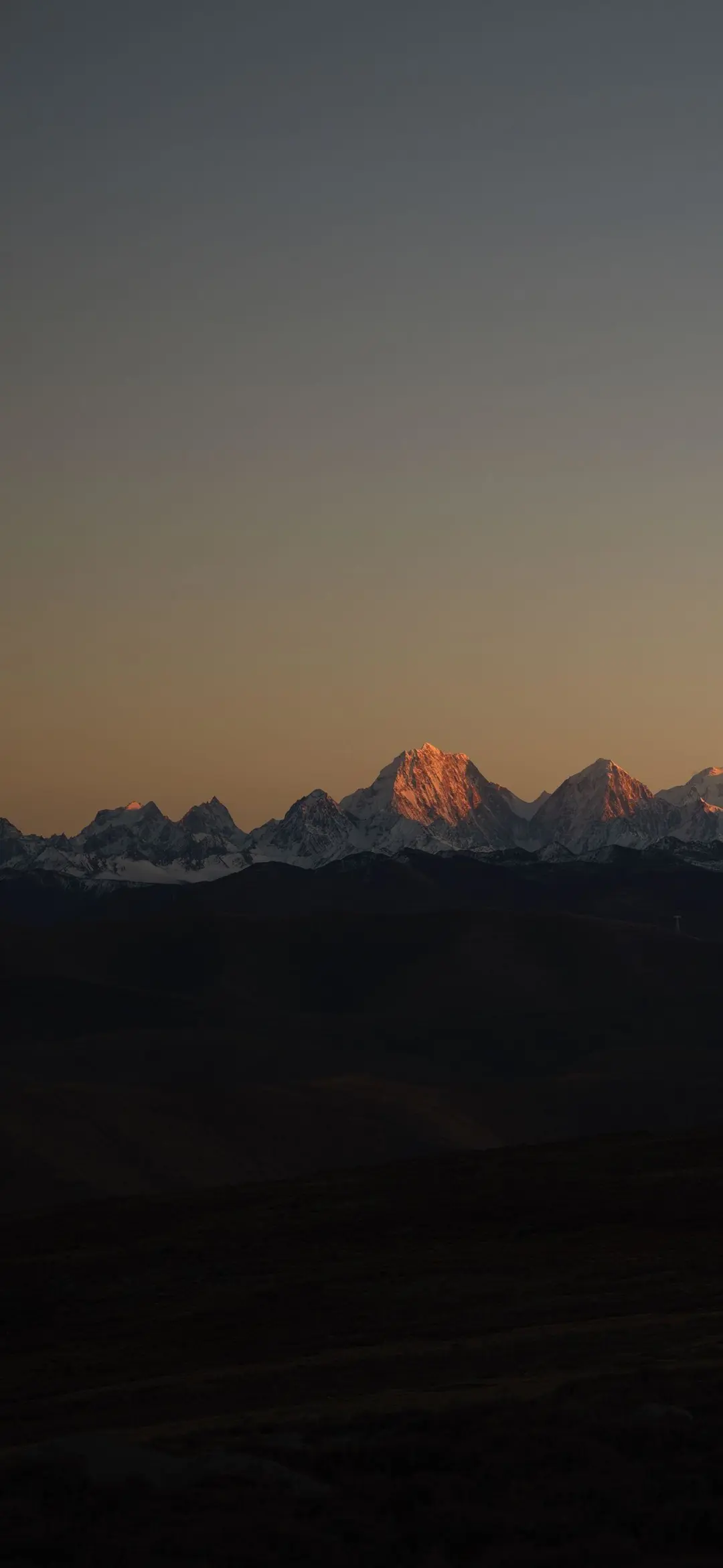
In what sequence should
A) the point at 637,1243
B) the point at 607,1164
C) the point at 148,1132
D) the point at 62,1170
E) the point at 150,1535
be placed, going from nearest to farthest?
1. the point at 150,1535
2. the point at 637,1243
3. the point at 607,1164
4. the point at 62,1170
5. the point at 148,1132

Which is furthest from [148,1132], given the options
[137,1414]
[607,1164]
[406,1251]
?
[137,1414]

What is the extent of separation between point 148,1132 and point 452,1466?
16333 cm

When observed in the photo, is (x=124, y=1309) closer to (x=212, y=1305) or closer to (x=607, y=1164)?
(x=212, y=1305)

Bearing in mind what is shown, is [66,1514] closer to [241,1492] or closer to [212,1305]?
[241,1492]

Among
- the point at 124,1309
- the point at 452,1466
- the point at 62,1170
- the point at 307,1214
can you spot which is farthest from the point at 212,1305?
the point at 62,1170

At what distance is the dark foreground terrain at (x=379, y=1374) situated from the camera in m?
25.2

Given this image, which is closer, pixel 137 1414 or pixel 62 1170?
pixel 137 1414

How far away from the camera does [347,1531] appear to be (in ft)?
82.7

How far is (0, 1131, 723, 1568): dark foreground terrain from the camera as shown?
993 inches

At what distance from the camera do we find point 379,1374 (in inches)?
1452

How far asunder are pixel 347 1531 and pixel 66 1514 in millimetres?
4487

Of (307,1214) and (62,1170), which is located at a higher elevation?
(307,1214)

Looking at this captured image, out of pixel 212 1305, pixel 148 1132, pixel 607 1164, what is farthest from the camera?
pixel 148 1132

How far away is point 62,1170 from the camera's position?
16550 cm
